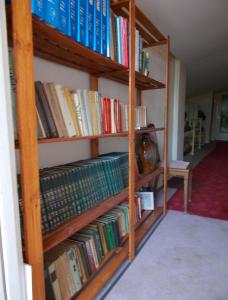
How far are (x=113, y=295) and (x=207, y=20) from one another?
271 centimetres

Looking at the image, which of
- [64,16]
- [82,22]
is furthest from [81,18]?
[64,16]

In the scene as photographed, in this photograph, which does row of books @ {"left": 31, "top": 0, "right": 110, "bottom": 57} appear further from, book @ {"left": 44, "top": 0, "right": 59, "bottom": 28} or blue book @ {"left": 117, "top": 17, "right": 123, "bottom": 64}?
blue book @ {"left": 117, "top": 17, "right": 123, "bottom": 64}

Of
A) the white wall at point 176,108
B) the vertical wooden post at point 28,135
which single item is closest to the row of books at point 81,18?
the vertical wooden post at point 28,135

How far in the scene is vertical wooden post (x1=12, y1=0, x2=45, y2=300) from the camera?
0.71 meters

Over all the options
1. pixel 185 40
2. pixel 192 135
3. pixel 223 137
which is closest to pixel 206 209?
pixel 185 40

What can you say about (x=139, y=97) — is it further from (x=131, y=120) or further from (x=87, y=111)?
(x=87, y=111)

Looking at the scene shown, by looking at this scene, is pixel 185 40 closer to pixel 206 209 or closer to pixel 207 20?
pixel 207 20

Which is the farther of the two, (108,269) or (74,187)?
(108,269)

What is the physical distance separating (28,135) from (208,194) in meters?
2.87

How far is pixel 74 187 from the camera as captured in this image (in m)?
1.14

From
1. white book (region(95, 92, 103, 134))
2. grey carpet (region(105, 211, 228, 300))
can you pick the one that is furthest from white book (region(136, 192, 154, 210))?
white book (region(95, 92, 103, 134))

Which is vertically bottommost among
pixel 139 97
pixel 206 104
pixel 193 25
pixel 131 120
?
pixel 131 120

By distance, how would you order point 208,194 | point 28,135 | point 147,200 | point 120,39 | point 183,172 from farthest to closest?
1. point 208,194
2. point 183,172
3. point 147,200
4. point 120,39
5. point 28,135

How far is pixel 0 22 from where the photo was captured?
2.22ft
